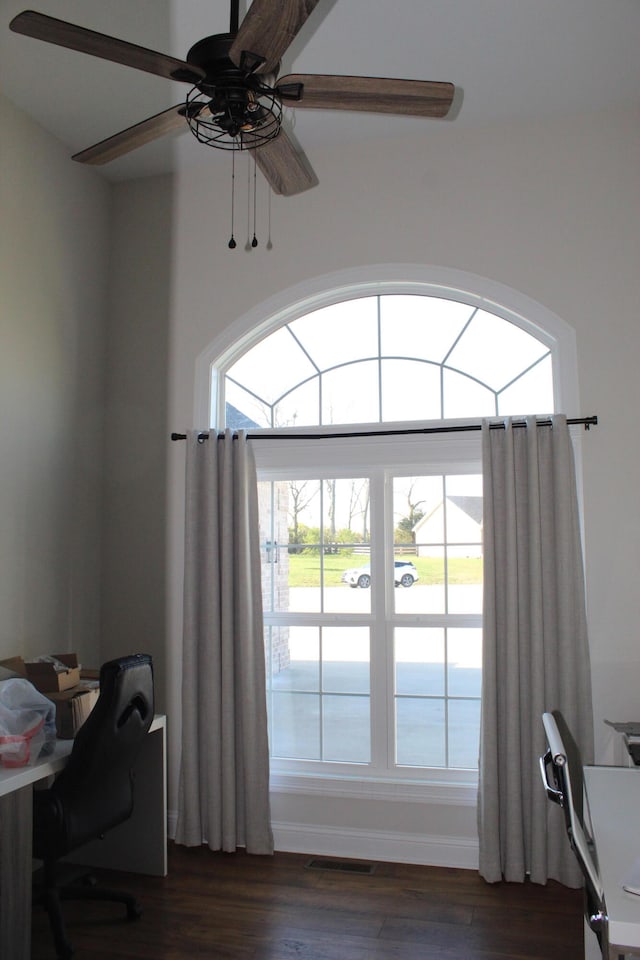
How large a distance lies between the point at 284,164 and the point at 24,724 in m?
2.14

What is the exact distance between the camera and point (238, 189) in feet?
13.6

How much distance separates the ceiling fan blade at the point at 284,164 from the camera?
232 centimetres

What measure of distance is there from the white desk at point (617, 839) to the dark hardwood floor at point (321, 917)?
723mm

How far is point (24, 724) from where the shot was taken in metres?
2.79

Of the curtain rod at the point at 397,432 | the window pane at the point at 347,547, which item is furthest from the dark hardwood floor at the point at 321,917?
the curtain rod at the point at 397,432

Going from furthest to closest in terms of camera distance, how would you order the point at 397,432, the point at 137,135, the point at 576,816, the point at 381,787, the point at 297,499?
the point at 297,499 → the point at 397,432 → the point at 381,787 → the point at 137,135 → the point at 576,816

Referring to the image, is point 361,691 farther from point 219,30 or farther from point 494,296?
point 219,30

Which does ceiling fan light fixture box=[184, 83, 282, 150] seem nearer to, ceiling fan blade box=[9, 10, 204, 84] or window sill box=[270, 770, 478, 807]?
ceiling fan blade box=[9, 10, 204, 84]

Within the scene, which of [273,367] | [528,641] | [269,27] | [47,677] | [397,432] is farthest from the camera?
[273,367]

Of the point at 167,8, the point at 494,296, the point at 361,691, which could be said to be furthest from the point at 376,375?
the point at 167,8

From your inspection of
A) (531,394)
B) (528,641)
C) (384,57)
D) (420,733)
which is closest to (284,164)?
(384,57)

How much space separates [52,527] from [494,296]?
2450 mm

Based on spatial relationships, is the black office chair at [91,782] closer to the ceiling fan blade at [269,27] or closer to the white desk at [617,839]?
the white desk at [617,839]

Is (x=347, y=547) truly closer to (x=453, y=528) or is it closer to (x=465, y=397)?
(x=453, y=528)
